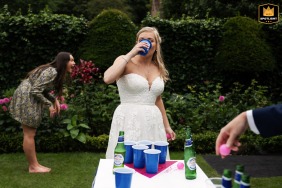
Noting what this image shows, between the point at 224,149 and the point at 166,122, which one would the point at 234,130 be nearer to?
the point at 224,149

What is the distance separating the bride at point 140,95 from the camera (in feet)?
11.8

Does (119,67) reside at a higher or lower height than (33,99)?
higher

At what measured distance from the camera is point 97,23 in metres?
8.66

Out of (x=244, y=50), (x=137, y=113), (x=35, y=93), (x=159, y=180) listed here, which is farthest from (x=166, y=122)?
(x=244, y=50)

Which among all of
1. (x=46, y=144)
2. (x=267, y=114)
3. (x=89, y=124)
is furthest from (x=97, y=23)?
(x=267, y=114)

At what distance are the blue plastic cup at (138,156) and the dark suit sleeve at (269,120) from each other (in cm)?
114

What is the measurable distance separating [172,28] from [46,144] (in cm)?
391

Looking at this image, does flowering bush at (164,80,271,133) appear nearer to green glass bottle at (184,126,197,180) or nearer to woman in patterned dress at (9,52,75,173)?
woman in patterned dress at (9,52,75,173)

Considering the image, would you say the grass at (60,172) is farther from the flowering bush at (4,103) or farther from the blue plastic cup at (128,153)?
the blue plastic cup at (128,153)

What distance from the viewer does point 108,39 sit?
838 cm

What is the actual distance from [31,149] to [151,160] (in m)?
3.02

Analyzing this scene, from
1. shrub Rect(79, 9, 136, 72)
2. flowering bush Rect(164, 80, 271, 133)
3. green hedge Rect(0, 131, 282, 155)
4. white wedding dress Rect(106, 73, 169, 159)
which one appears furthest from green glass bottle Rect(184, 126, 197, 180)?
shrub Rect(79, 9, 136, 72)

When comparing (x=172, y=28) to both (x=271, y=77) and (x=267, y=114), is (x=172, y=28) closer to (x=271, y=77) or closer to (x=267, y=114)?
(x=271, y=77)

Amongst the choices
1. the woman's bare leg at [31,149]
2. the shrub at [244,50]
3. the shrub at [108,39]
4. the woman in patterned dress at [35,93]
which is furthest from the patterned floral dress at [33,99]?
the shrub at [244,50]
